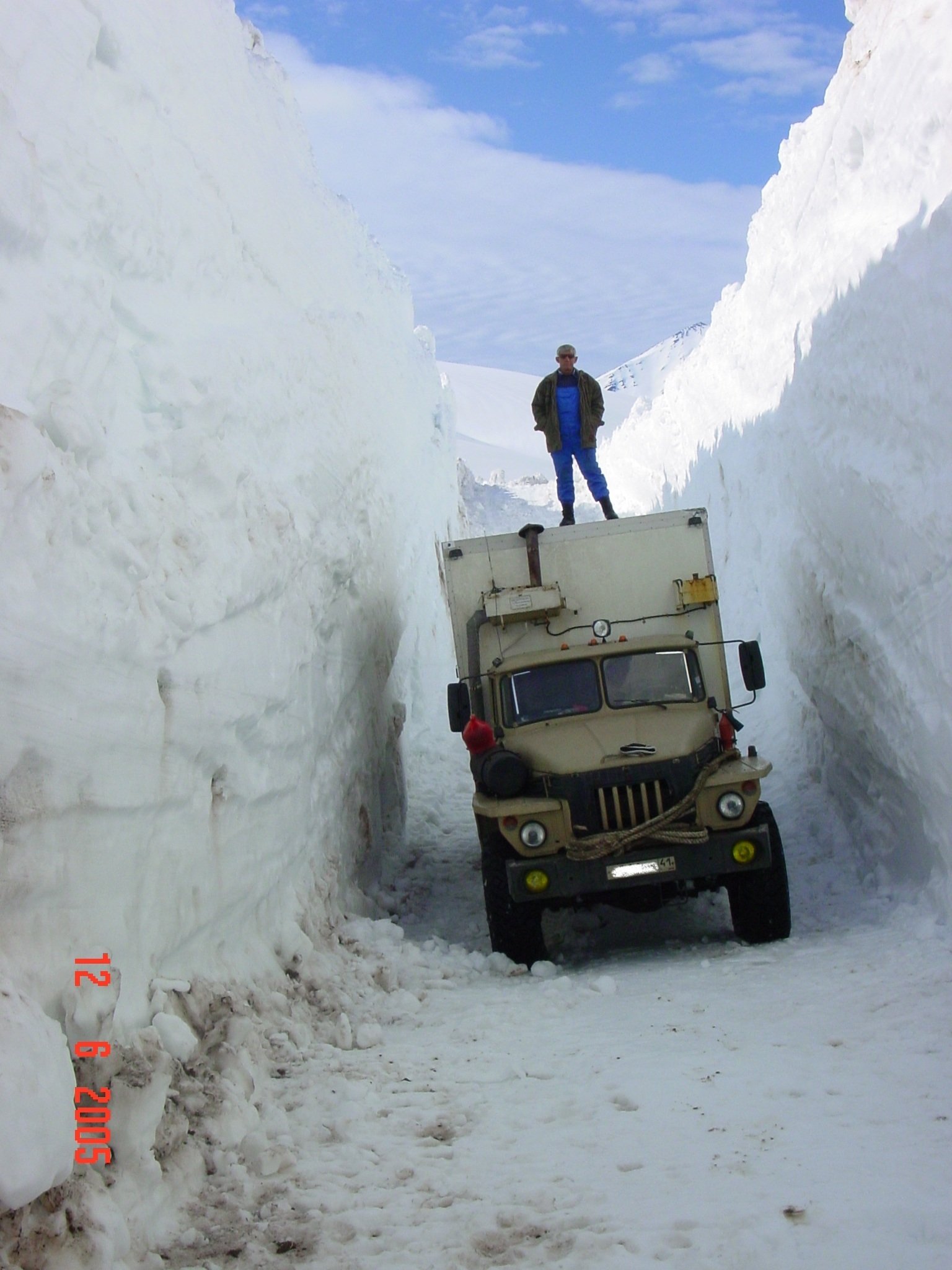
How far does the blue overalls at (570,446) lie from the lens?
11695 millimetres

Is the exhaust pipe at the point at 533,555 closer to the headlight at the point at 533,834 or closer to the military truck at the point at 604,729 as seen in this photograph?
the military truck at the point at 604,729

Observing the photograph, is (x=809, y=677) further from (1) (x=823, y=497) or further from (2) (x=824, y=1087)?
(2) (x=824, y=1087)

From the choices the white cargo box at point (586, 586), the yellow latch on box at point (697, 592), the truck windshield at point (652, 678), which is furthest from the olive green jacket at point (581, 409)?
the truck windshield at point (652, 678)

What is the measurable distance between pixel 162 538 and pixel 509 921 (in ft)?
11.5

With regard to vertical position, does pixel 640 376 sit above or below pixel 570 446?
above

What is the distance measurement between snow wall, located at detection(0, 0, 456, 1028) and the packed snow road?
0.85m

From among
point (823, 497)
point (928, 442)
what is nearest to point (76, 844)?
point (928, 442)

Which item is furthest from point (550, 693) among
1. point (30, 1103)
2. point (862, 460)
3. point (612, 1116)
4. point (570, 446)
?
point (30, 1103)

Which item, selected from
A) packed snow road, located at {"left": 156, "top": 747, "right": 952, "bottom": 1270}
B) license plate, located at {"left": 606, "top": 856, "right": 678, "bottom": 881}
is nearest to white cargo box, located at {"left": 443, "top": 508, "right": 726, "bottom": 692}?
license plate, located at {"left": 606, "top": 856, "right": 678, "bottom": 881}

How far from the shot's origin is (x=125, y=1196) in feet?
12.4

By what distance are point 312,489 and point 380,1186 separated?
6.01 m

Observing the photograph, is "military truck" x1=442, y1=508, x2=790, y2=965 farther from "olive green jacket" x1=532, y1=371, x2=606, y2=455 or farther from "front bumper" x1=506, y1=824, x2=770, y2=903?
"olive green jacket" x1=532, y1=371, x2=606, y2=455

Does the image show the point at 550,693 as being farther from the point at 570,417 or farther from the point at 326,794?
the point at 570,417

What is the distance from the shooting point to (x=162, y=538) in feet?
18.9
